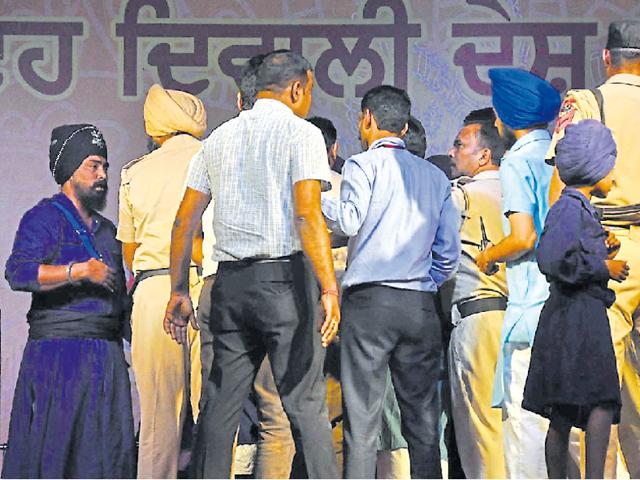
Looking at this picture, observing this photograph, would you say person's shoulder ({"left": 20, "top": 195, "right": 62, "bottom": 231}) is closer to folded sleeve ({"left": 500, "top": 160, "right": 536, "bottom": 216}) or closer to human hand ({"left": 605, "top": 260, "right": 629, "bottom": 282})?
folded sleeve ({"left": 500, "top": 160, "right": 536, "bottom": 216})

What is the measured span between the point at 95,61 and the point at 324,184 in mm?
2603

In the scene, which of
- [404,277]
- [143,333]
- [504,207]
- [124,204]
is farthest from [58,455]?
[504,207]

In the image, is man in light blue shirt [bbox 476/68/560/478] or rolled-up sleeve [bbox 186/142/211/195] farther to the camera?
man in light blue shirt [bbox 476/68/560/478]

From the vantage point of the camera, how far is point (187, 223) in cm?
525

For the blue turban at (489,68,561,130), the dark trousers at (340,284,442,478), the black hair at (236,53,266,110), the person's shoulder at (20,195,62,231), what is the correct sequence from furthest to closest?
the black hair at (236,53,266,110) → the blue turban at (489,68,561,130) → the person's shoulder at (20,195,62,231) → the dark trousers at (340,284,442,478)

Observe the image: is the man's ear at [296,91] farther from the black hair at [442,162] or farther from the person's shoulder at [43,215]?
the black hair at [442,162]

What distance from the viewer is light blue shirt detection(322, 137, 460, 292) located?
17.9ft

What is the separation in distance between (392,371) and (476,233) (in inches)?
33.3

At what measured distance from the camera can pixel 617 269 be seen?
5.07 metres

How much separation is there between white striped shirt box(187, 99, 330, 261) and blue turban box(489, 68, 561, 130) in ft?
3.63

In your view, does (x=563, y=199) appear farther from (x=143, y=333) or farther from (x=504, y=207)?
(x=143, y=333)

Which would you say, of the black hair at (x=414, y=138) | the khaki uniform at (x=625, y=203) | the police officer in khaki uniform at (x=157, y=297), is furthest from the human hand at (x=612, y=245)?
the police officer in khaki uniform at (x=157, y=297)

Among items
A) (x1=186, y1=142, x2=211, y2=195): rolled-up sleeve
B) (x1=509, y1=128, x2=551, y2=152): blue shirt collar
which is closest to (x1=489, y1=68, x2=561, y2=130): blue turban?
(x1=509, y1=128, x2=551, y2=152): blue shirt collar

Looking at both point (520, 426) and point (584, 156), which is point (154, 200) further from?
point (584, 156)
